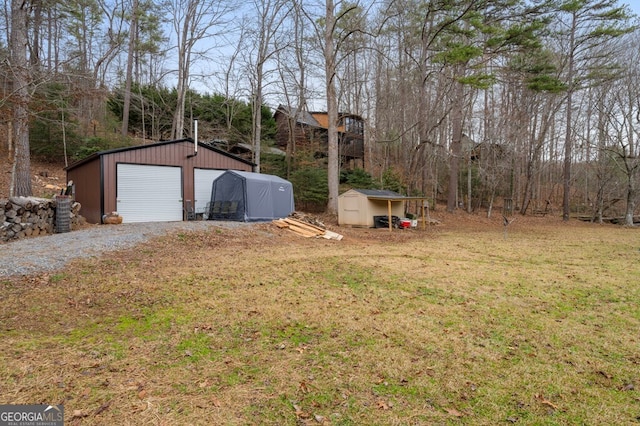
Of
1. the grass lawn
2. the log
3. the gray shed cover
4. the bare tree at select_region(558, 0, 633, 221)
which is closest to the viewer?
the grass lawn

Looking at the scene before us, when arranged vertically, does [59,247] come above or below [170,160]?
below

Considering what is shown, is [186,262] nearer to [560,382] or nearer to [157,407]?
A: [157,407]

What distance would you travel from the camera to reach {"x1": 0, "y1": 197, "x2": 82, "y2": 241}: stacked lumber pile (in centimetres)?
688

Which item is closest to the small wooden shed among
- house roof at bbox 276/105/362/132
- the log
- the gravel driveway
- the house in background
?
house roof at bbox 276/105/362/132

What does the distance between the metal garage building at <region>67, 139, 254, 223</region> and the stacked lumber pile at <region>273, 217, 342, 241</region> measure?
364 cm

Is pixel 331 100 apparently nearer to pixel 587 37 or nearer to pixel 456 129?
pixel 456 129

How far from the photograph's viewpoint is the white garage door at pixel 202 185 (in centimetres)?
1237

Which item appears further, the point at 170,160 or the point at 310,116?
the point at 310,116

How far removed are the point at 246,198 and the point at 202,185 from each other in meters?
2.29

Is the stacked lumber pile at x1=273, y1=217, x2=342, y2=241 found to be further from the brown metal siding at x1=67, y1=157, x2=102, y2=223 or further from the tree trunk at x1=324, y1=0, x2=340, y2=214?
the brown metal siding at x1=67, y1=157, x2=102, y2=223
